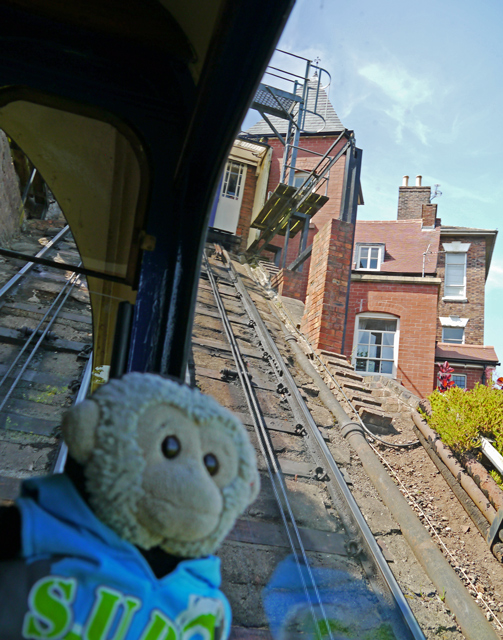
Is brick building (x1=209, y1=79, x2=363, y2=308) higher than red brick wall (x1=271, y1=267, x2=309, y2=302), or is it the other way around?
brick building (x1=209, y1=79, x2=363, y2=308)

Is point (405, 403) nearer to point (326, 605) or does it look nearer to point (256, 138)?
point (326, 605)

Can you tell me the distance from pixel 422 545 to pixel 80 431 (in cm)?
385

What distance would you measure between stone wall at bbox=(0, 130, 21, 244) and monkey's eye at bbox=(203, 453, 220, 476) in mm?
10161

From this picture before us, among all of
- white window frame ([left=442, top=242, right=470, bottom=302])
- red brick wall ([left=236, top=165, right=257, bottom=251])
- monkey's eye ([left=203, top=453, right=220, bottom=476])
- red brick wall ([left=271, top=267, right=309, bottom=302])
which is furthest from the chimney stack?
monkey's eye ([left=203, top=453, right=220, bottom=476])

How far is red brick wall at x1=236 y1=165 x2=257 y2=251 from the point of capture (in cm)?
1830

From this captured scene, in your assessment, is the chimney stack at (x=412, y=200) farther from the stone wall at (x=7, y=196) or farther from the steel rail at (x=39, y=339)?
the steel rail at (x=39, y=339)

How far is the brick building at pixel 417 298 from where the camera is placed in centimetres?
1489

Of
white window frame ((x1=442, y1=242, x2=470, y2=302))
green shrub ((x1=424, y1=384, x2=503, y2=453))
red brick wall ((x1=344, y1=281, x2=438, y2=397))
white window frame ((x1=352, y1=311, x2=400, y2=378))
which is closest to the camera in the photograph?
green shrub ((x1=424, y1=384, x2=503, y2=453))

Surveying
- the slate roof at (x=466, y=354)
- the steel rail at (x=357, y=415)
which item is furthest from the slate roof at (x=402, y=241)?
the steel rail at (x=357, y=415)

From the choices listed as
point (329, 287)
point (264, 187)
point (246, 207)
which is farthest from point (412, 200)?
point (329, 287)

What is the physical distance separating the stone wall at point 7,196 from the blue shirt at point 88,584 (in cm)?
1020

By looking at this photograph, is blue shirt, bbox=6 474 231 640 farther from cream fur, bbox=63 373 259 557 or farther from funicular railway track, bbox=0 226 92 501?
funicular railway track, bbox=0 226 92 501

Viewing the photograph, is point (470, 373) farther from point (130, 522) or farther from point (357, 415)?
point (130, 522)

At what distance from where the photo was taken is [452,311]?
2106 cm
